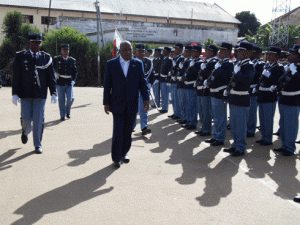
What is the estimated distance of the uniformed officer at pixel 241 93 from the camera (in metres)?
6.81

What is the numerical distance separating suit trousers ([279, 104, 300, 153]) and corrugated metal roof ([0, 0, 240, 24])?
39.6 metres

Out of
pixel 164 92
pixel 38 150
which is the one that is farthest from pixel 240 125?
pixel 164 92

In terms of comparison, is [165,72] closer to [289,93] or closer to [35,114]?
[289,93]

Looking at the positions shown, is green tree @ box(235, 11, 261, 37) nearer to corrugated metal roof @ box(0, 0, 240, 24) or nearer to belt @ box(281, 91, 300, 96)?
corrugated metal roof @ box(0, 0, 240, 24)

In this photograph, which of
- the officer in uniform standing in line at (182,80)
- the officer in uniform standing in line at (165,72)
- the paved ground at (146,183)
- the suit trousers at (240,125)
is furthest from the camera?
the officer in uniform standing in line at (165,72)

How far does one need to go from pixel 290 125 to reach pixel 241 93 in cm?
118

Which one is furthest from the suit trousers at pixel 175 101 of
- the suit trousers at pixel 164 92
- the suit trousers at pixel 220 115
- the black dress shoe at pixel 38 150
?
the black dress shoe at pixel 38 150

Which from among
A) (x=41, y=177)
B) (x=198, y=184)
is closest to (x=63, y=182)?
(x=41, y=177)

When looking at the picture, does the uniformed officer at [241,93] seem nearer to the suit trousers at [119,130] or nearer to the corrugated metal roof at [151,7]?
the suit trousers at [119,130]

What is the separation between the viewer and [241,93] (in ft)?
22.5

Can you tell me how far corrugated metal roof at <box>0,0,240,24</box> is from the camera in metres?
46.8

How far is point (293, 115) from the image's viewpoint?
22.9 ft

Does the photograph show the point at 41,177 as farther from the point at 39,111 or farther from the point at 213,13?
the point at 213,13

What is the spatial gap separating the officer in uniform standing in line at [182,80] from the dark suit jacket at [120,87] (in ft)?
12.9
